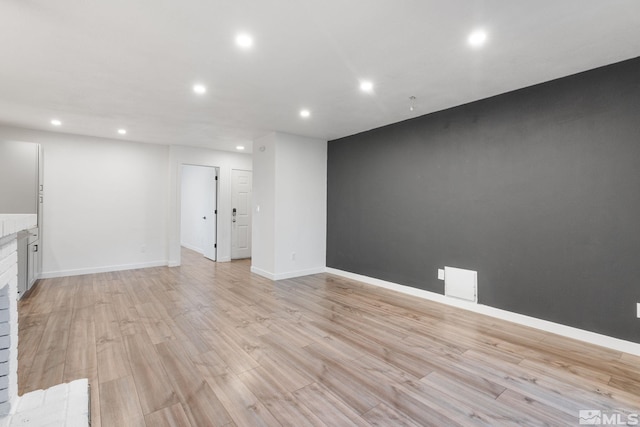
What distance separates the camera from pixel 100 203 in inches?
214

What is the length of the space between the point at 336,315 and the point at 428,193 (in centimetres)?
206

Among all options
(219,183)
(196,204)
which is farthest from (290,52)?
(196,204)

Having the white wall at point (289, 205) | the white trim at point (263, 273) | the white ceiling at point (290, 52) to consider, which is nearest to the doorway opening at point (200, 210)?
the white trim at point (263, 273)

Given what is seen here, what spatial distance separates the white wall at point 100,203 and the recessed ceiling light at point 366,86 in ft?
15.4

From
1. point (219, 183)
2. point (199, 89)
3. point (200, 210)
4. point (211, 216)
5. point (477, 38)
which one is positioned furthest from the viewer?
point (200, 210)

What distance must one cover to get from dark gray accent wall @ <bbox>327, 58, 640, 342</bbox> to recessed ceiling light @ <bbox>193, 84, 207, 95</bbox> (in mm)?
2696

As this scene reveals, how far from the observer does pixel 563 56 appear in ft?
8.09

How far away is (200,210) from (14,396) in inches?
244

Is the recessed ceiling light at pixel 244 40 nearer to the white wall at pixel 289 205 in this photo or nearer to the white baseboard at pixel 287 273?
the white wall at pixel 289 205

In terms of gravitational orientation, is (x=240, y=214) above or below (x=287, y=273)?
above

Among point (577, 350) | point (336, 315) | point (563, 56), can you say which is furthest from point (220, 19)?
point (577, 350)

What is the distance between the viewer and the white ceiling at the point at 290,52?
192 centimetres

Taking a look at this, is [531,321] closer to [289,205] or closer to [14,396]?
[289,205]

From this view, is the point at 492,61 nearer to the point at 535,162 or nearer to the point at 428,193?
the point at 535,162
